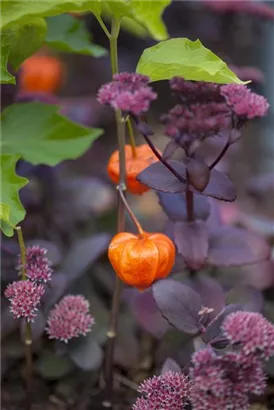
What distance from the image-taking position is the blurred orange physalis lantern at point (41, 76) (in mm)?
1651

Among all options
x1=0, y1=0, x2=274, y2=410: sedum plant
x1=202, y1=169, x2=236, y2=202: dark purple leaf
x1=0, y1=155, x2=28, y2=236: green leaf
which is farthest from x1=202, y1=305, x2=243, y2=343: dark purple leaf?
x1=0, y1=155, x2=28, y2=236: green leaf

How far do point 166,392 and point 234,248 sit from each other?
0.25 m

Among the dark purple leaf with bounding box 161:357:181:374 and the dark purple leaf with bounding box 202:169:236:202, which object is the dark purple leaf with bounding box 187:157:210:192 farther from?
the dark purple leaf with bounding box 161:357:181:374

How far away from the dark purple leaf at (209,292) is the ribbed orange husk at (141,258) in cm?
→ 10

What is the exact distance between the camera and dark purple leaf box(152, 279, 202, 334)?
2.31 ft

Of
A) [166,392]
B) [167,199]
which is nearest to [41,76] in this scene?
[167,199]

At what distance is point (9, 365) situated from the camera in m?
0.94

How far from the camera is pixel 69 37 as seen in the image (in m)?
0.95

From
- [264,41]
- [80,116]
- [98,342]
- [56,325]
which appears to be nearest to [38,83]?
[80,116]

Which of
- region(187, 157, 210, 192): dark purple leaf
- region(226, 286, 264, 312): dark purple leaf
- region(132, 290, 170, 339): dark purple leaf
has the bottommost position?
region(132, 290, 170, 339): dark purple leaf

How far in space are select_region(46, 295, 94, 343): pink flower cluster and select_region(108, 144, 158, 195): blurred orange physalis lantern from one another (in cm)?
14

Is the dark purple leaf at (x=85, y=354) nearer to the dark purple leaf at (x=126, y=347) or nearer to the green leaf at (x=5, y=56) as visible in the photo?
the dark purple leaf at (x=126, y=347)

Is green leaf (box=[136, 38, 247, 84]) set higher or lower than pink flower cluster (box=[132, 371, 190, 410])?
higher

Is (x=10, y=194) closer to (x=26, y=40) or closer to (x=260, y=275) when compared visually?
(x=26, y=40)
